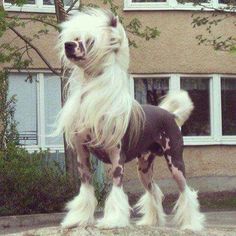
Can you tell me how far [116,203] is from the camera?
558 cm

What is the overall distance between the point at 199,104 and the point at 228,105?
0.87m

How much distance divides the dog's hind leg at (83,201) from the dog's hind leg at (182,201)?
0.69 metres

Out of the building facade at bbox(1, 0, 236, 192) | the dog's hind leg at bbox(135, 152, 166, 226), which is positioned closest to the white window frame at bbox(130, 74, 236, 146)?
the building facade at bbox(1, 0, 236, 192)

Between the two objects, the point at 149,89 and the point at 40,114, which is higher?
the point at 149,89

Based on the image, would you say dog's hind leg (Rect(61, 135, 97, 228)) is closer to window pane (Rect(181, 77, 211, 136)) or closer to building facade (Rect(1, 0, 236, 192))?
building facade (Rect(1, 0, 236, 192))

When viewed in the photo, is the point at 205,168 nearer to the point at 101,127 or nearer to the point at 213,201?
the point at 213,201

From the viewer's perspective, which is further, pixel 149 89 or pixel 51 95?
pixel 149 89

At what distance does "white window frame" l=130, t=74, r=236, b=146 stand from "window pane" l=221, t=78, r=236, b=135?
0.70 ft

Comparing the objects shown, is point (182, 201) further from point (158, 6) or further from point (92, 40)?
point (158, 6)

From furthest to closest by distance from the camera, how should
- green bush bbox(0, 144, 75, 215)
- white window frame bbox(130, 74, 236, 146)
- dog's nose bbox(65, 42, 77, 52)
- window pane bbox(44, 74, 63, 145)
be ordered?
white window frame bbox(130, 74, 236, 146)
window pane bbox(44, 74, 63, 145)
green bush bbox(0, 144, 75, 215)
dog's nose bbox(65, 42, 77, 52)

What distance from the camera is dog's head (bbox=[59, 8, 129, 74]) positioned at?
18.3 ft

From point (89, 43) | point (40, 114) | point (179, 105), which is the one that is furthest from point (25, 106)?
point (89, 43)

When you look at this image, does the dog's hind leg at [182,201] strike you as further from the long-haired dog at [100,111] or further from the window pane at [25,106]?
the window pane at [25,106]

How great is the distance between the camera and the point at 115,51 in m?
5.72
